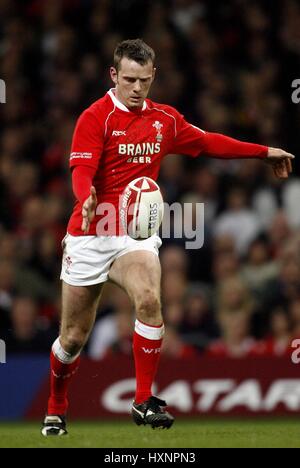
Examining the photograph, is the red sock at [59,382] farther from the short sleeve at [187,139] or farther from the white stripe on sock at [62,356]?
the short sleeve at [187,139]

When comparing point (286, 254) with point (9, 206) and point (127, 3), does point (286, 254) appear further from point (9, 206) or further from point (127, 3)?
point (127, 3)

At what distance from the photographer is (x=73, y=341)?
734 centimetres

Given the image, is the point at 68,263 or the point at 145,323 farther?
the point at 68,263

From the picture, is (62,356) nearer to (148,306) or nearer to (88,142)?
(148,306)

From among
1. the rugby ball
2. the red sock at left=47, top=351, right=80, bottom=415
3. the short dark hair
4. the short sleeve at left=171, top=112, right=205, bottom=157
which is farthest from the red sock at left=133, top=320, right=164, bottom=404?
the short dark hair

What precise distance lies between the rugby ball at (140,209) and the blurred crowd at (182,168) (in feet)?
12.0

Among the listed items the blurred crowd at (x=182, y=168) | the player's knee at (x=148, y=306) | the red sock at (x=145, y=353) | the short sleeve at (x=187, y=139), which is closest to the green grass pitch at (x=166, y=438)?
the red sock at (x=145, y=353)

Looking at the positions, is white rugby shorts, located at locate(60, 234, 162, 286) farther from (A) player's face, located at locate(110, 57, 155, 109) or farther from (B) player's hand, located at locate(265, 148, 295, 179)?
(B) player's hand, located at locate(265, 148, 295, 179)

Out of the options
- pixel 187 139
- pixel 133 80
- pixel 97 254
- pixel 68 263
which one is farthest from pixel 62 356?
pixel 133 80

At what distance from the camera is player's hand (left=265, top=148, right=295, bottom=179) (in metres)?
7.67

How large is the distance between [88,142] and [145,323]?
1130 mm

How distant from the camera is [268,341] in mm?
10969

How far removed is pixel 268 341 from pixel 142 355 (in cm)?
415

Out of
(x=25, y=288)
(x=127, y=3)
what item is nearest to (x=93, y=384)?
(x=25, y=288)
